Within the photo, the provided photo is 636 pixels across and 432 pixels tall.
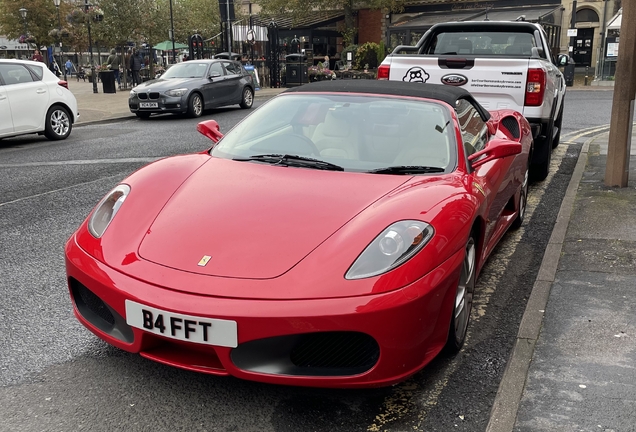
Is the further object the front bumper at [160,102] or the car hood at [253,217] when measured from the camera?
the front bumper at [160,102]

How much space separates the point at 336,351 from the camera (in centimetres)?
256

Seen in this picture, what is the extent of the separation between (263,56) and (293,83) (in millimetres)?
3389

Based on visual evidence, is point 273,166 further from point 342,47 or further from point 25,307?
point 342,47

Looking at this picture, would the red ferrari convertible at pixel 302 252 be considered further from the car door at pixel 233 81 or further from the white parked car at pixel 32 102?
the car door at pixel 233 81

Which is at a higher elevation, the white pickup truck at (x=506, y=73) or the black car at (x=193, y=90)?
the white pickup truck at (x=506, y=73)

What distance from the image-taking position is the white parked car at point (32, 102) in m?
11.0

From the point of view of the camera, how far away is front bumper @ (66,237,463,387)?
2.46 m

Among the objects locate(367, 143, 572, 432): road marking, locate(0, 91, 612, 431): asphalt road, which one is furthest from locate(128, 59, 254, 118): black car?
locate(367, 143, 572, 432): road marking

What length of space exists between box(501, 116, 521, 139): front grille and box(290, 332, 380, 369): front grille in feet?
10.9

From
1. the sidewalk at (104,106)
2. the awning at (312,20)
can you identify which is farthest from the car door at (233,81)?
the awning at (312,20)

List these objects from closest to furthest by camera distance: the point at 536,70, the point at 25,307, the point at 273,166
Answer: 1. the point at 273,166
2. the point at 25,307
3. the point at 536,70

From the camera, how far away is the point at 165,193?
329cm

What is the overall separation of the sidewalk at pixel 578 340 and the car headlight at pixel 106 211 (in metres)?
1.99

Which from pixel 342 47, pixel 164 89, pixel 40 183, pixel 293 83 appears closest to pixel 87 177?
pixel 40 183
